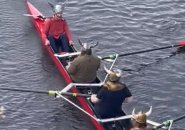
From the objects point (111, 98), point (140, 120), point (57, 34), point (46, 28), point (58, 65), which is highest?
point (46, 28)

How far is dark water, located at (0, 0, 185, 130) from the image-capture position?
1911 centimetres

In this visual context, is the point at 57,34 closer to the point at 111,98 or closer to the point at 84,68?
the point at 84,68

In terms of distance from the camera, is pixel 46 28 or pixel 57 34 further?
pixel 57 34

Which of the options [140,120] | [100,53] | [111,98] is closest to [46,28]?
[100,53]

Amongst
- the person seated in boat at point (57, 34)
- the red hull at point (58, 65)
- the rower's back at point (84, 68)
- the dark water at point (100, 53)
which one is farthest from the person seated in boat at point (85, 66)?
the person seated in boat at point (57, 34)

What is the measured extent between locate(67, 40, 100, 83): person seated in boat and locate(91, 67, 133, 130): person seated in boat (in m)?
1.60

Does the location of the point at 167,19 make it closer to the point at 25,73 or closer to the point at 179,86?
the point at 179,86

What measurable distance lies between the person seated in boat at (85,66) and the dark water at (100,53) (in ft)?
5.19

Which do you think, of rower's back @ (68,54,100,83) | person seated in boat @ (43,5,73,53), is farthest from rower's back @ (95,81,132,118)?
person seated in boat @ (43,5,73,53)

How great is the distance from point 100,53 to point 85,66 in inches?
208

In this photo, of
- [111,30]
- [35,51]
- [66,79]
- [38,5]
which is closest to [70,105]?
[66,79]

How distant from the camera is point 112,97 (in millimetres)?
15781

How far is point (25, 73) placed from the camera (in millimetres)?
21438

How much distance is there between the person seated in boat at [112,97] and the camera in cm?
1546
